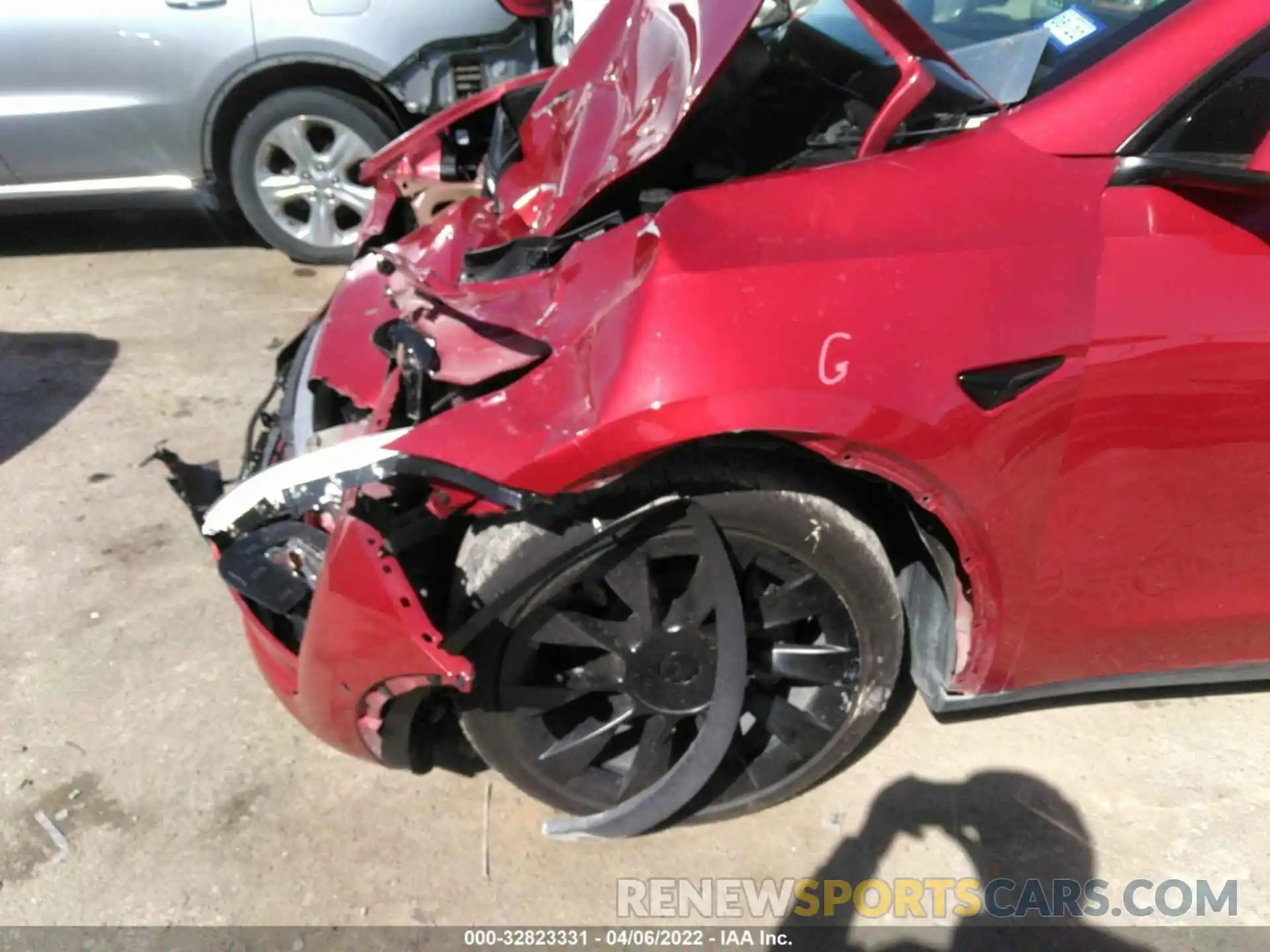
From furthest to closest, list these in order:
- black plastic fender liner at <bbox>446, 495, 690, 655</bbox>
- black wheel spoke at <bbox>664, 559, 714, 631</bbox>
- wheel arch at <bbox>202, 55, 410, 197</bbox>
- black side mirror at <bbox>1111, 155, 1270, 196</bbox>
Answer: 1. wheel arch at <bbox>202, 55, 410, 197</bbox>
2. black wheel spoke at <bbox>664, 559, 714, 631</bbox>
3. black plastic fender liner at <bbox>446, 495, 690, 655</bbox>
4. black side mirror at <bbox>1111, 155, 1270, 196</bbox>

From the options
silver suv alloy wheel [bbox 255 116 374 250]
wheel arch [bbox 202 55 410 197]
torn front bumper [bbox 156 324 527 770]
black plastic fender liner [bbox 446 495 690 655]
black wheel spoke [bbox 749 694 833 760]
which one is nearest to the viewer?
torn front bumper [bbox 156 324 527 770]

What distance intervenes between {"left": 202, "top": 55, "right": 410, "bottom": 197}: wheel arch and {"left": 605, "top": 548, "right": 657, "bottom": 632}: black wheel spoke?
10.9 ft

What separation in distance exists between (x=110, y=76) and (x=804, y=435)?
402cm

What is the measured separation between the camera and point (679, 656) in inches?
78.7

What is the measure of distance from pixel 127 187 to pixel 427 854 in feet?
12.2

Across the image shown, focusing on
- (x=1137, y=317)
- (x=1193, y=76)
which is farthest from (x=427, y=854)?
(x=1193, y=76)

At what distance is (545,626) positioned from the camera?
1953 mm

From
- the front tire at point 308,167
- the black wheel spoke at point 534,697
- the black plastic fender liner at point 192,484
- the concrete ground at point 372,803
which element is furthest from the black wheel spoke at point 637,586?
the front tire at point 308,167

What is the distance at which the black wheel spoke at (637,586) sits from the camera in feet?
6.26

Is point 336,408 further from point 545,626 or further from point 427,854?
point 427,854

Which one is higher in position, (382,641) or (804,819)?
(382,641)

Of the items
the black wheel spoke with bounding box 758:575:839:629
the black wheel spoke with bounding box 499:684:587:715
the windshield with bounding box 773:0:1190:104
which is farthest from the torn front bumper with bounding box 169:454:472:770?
the windshield with bounding box 773:0:1190:104

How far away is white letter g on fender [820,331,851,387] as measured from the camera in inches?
65.6

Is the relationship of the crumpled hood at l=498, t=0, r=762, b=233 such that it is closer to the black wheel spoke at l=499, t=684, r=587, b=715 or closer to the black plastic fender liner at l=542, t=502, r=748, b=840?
the black plastic fender liner at l=542, t=502, r=748, b=840
